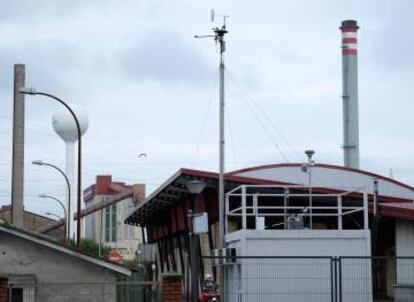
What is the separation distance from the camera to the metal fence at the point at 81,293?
85.1 feet

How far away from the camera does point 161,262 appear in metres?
61.6

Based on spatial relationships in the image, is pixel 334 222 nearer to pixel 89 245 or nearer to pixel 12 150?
pixel 12 150

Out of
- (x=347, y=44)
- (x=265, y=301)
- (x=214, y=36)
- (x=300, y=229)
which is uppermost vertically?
(x=347, y=44)

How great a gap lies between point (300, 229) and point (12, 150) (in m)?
23.1

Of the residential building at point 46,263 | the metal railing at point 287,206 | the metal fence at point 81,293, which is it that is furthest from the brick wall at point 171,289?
the residential building at point 46,263

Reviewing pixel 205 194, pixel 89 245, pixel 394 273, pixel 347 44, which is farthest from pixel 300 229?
pixel 89 245

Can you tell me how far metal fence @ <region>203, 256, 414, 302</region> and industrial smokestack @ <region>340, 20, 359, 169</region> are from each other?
125ft

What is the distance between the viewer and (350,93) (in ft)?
218

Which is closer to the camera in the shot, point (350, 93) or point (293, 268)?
point (293, 268)

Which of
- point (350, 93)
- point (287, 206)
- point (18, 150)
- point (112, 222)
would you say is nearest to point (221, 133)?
point (287, 206)

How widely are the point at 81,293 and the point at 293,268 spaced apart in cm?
575

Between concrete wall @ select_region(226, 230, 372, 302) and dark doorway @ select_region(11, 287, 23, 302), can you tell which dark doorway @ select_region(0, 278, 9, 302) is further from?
concrete wall @ select_region(226, 230, 372, 302)

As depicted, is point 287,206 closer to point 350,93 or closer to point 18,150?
point 18,150

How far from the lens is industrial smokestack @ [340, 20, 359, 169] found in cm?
6506
